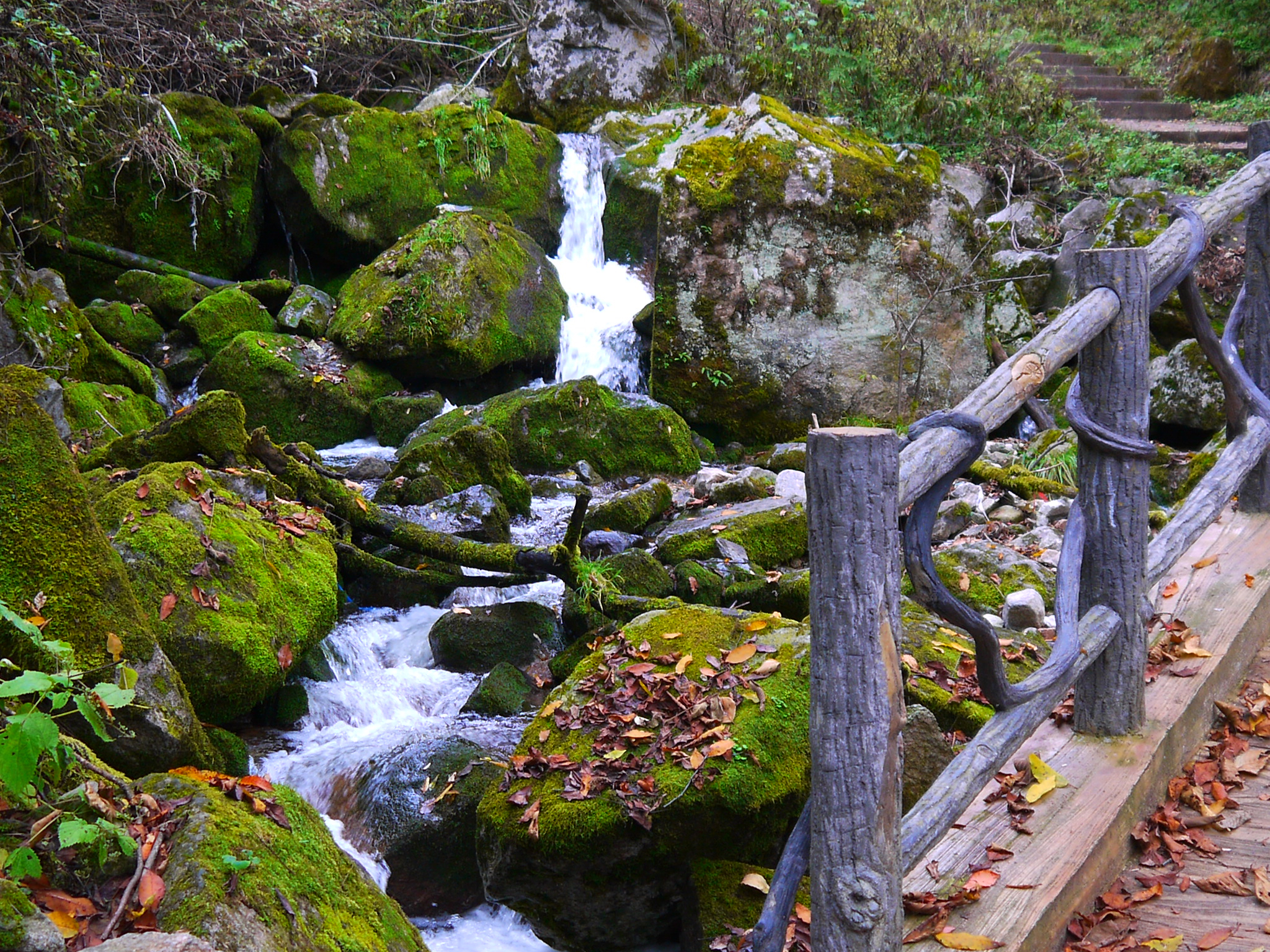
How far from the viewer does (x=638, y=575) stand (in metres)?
5.30

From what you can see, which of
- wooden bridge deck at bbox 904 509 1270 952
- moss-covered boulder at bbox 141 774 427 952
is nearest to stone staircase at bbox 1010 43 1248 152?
wooden bridge deck at bbox 904 509 1270 952

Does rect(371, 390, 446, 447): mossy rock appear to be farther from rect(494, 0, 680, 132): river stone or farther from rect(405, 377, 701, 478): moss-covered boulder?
rect(494, 0, 680, 132): river stone

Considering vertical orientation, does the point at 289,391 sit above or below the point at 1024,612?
below

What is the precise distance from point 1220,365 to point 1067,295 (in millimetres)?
7946

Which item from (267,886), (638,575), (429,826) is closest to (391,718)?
(429,826)

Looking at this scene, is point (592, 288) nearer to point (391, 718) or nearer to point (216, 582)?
point (391, 718)

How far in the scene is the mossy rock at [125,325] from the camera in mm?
9250

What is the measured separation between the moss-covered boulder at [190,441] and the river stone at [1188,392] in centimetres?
717

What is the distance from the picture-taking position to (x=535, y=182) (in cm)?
1213

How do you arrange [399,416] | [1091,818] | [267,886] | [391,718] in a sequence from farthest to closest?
1. [399,416]
2. [391,718]
3. [1091,818]
4. [267,886]

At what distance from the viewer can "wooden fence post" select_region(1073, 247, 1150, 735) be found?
9.30ft

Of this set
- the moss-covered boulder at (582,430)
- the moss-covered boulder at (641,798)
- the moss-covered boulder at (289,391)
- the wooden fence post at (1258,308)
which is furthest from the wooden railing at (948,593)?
the moss-covered boulder at (289,391)

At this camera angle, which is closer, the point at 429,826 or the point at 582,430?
the point at 429,826

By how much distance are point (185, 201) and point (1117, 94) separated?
1482 centimetres
